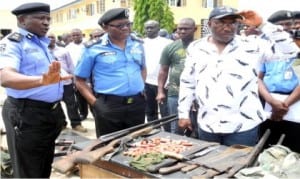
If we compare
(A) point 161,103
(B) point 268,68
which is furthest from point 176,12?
(B) point 268,68

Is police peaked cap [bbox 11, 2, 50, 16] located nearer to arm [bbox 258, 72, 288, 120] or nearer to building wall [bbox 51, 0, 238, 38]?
arm [bbox 258, 72, 288, 120]

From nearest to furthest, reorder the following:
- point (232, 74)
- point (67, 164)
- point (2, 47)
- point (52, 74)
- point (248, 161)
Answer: point (248, 161)
point (67, 164)
point (52, 74)
point (232, 74)
point (2, 47)

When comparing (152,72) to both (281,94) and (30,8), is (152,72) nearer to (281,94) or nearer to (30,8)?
(281,94)

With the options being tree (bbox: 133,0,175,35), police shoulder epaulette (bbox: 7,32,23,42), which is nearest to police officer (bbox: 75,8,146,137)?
police shoulder epaulette (bbox: 7,32,23,42)

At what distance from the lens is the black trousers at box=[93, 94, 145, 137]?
12.0 ft

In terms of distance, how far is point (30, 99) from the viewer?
3236 mm

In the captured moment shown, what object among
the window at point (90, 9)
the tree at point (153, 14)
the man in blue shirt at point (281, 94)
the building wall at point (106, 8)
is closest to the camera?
the man in blue shirt at point (281, 94)

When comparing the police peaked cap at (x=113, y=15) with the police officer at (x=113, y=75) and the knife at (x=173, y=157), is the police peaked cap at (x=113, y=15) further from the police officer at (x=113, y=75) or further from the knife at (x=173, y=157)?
the knife at (x=173, y=157)

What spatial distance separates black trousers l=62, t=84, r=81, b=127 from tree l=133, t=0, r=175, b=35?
14.8 m

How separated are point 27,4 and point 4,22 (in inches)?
1678

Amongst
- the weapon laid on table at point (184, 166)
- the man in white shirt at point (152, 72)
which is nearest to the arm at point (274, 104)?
the weapon laid on table at point (184, 166)

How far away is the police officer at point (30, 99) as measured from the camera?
3111 mm

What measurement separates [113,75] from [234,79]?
1199mm

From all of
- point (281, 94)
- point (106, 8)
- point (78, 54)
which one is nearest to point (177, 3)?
point (106, 8)
